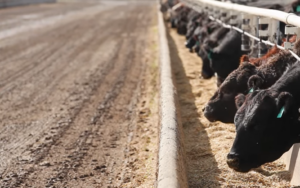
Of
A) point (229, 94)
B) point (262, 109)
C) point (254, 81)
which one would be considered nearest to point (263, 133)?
point (262, 109)

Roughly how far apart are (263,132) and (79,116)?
14.0 ft

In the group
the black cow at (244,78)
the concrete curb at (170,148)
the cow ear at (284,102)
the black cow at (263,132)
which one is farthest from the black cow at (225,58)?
the cow ear at (284,102)

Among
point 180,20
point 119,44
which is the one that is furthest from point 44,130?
point 180,20

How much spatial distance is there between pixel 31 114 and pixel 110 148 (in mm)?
2467

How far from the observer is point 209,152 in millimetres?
6211

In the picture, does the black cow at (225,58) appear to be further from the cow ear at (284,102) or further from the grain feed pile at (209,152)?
the cow ear at (284,102)

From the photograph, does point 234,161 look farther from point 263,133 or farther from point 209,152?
point 209,152

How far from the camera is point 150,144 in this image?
6.82m

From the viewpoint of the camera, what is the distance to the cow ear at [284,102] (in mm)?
4715

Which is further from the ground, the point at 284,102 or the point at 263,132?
the point at 284,102

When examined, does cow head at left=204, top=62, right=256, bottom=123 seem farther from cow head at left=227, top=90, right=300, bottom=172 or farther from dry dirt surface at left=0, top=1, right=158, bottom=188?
cow head at left=227, top=90, right=300, bottom=172

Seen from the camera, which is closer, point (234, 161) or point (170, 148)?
point (234, 161)

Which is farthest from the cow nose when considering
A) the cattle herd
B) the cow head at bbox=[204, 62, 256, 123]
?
the cow head at bbox=[204, 62, 256, 123]

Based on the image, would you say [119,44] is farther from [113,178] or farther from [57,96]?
[113,178]
